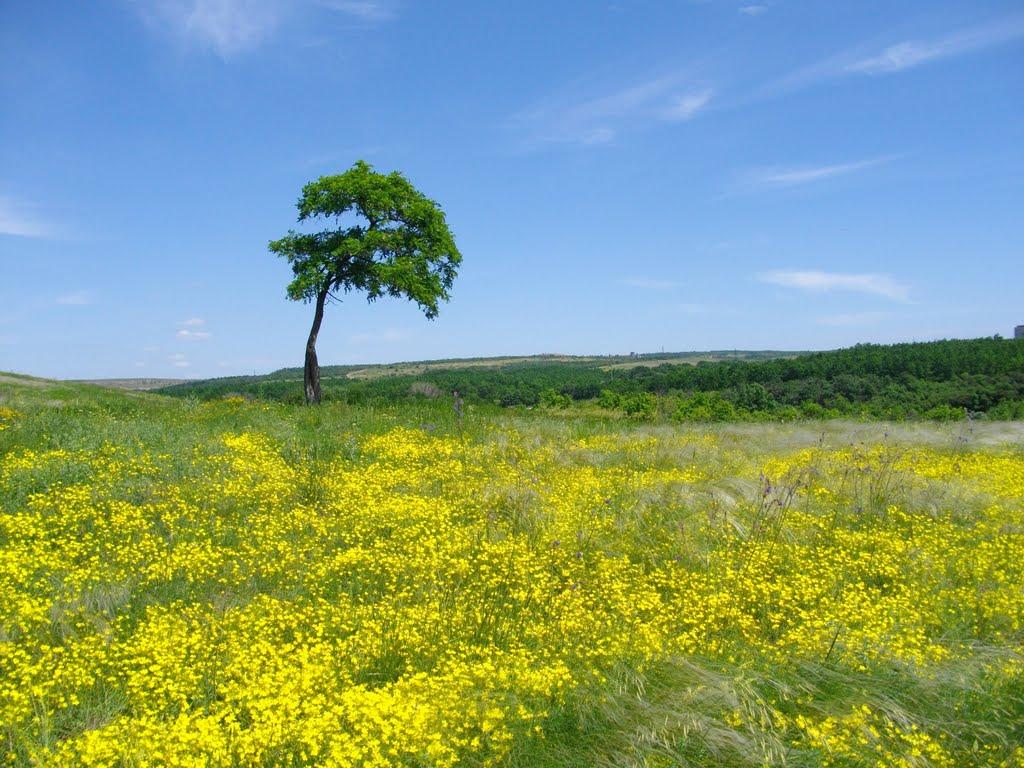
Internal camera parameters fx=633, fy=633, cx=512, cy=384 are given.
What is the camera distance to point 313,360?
21.1 metres

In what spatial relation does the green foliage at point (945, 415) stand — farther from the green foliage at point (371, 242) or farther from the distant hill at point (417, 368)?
the distant hill at point (417, 368)

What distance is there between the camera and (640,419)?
60.5ft

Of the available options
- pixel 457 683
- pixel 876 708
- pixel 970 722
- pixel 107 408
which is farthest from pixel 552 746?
pixel 107 408

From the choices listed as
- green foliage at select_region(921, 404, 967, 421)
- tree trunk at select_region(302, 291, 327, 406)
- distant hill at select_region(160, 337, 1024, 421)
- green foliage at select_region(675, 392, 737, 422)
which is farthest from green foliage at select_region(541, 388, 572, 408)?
green foliage at select_region(921, 404, 967, 421)

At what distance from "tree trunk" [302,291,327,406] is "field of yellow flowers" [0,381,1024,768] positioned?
931 cm

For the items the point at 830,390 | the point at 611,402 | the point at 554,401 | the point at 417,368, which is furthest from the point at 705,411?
the point at 417,368

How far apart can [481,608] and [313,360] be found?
55.8 feet

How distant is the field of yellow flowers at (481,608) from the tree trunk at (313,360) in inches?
367

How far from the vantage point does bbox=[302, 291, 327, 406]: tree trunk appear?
68.8 feet

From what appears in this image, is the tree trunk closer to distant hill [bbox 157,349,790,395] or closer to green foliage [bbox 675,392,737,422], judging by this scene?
green foliage [bbox 675,392,737,422]

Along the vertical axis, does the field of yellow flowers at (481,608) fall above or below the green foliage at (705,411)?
below

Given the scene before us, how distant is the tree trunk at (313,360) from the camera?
826 inches

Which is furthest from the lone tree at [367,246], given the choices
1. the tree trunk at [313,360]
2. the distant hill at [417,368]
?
the distant hill at [417,368]

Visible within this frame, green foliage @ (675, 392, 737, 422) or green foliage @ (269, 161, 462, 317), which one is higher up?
green foliage @ (269, 161, 462, 317)
